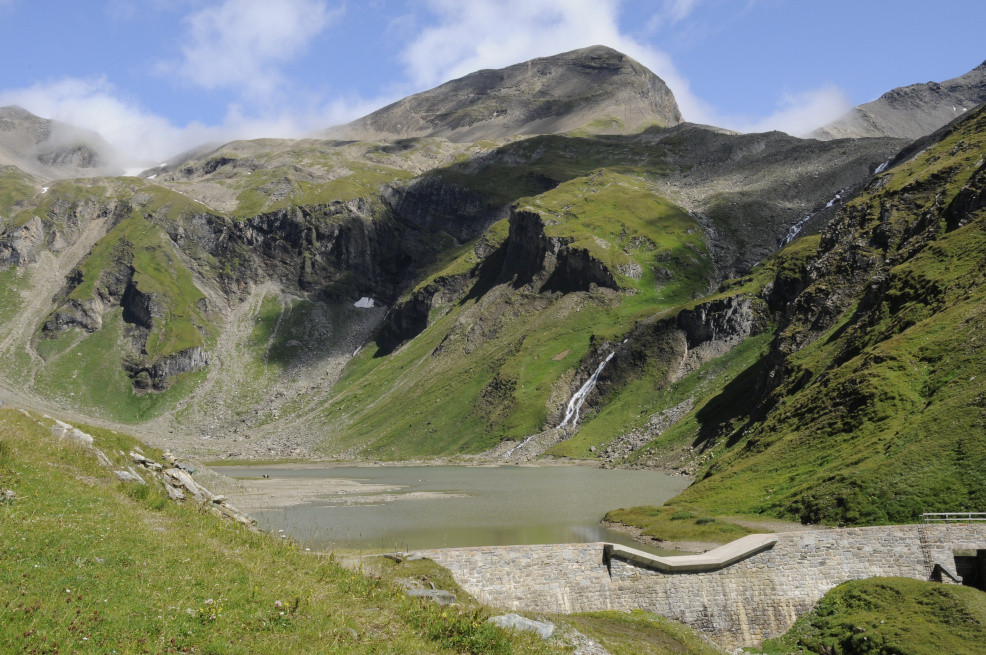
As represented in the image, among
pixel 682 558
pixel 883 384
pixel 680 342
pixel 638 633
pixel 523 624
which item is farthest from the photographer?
pixel 680 342

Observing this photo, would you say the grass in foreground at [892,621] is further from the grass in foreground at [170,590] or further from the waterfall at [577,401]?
the waterfall at [577,401]

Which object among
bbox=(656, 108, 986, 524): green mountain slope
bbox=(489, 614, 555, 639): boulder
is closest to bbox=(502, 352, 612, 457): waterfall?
bbox=(656, 108, 986, 524): green mountain slope

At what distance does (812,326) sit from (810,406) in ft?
129

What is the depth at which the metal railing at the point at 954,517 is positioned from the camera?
38.4 meters

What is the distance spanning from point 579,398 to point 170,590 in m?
170

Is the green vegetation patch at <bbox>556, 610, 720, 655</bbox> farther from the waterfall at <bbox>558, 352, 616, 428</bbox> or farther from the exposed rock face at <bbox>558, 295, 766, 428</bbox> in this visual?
the waterfall at <bbox>558, 352, 616, 428</bbox>

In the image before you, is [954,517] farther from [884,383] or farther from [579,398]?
[579,398]

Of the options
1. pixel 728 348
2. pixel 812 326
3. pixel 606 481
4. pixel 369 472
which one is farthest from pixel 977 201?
pixel 369 472

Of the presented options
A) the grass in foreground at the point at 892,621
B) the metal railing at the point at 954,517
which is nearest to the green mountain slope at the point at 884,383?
the metal railing at the point at 954,517

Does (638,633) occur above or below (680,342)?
Answer: below

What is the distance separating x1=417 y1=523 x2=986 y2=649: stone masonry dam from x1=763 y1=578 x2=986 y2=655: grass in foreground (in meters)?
1.18

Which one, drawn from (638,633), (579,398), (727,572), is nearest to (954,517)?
(727,572)

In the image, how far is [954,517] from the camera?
40.2m

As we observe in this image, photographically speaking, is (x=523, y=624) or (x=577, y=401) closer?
(x=523, y=624)
